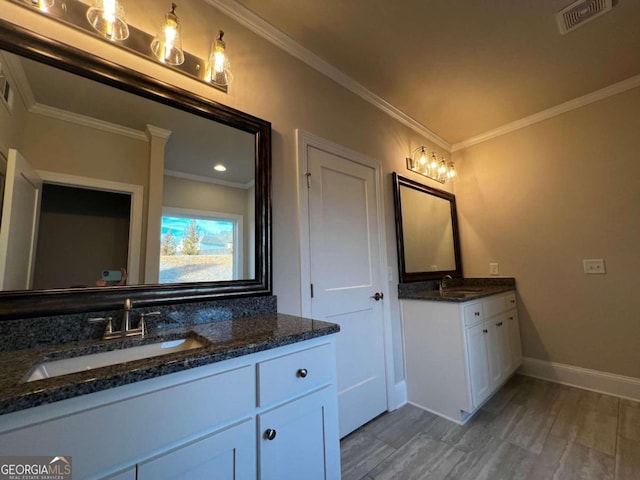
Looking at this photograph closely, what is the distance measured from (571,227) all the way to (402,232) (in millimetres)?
1608

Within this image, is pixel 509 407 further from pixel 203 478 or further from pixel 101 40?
pixel 101 40

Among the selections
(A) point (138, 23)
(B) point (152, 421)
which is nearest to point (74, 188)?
(A) point (138, 23)

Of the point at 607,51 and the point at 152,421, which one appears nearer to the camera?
the point at 152,421

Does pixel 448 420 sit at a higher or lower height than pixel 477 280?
lower

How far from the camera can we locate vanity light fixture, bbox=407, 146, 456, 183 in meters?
2.75

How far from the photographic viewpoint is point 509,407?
6.91 feet

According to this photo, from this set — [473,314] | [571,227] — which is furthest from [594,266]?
[473,314]

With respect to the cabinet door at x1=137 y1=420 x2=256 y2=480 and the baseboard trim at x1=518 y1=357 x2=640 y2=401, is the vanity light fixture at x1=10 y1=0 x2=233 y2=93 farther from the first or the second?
the baseboard trim at x1=518 y1=357 x2=640 y2=401

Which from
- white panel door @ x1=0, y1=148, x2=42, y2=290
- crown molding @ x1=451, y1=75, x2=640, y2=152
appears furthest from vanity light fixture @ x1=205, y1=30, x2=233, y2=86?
crown molding @ x1=451, y1=75, x2=640, y2=152

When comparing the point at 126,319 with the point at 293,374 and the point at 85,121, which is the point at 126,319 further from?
the point at 85,121

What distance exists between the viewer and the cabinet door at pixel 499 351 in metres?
2.18

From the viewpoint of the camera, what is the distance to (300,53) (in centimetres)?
185

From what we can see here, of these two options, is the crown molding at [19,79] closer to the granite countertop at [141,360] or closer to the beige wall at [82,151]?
the beige wall at [82,151]

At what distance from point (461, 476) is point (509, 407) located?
100 centimetres
